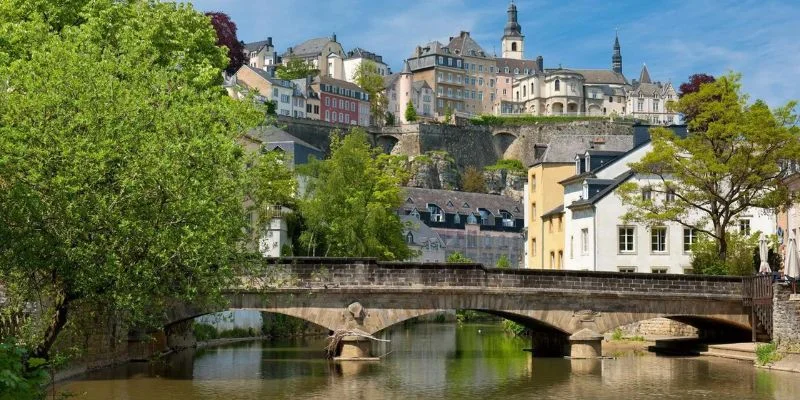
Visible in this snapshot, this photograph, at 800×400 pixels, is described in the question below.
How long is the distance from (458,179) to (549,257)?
72452 mm

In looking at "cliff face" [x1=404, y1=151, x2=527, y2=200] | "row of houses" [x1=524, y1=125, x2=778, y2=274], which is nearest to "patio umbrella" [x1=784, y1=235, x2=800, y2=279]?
"row of houses" [x1=524, y1=125, x2=778, y2=274]

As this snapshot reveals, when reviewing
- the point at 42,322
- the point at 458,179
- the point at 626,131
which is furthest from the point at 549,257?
the point at 626,131

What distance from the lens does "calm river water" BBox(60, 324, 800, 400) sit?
2844 centimetres

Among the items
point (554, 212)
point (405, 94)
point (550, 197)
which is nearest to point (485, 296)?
point (554, 212)

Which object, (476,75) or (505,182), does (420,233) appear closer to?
(505,182)

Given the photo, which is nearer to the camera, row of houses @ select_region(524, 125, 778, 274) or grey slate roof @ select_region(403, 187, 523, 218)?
row of houses @ select_region(524, 125, 778, 274)

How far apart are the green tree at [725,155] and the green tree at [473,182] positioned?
8145cm

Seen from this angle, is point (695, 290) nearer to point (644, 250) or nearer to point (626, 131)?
point (644, 250)

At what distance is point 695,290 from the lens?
128 ft

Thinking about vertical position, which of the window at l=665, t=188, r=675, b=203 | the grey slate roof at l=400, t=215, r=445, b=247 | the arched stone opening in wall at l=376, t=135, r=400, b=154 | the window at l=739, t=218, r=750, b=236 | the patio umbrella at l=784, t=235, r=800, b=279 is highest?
the arched stone opening in wall at l=376, t=135, r=400, b=154

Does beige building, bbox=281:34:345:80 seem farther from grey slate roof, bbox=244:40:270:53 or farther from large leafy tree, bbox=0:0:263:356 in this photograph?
large leafy tree, bbox=0:0:263:356

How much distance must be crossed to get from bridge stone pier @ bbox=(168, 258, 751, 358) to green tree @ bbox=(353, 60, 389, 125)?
11693 centimetres

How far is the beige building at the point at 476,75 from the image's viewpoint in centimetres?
17862

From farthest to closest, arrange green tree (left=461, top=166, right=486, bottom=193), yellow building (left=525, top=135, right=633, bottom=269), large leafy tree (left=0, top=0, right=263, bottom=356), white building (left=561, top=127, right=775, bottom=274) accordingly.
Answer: green tree (left=461, top=166, right=486, bottom=193), yellow building (left=525, top=135, right=633, bottom=269), white building (left=561, top=127, right=775, bottom=274), large leafy tree (left=0, top=0, right=263, bottom=356)
